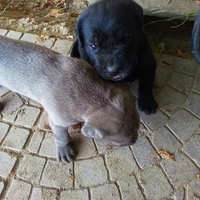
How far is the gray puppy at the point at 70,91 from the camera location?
2.33 m

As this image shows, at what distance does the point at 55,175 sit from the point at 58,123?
2.44 ft

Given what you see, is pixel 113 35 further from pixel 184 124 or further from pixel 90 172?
pixel 90 172

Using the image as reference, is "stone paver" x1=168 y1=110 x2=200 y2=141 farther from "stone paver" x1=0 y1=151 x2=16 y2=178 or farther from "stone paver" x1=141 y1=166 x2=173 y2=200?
"stone paver" x1=0 y1=151 x2=16 y2=178

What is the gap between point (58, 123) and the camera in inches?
105

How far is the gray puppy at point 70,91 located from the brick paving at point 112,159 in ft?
1.49

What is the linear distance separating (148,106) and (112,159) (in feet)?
2.81

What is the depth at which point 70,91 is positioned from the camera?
2.47 m

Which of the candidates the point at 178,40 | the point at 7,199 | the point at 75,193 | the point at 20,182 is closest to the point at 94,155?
the point at 75,193

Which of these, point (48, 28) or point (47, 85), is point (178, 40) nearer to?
point (48, 28)

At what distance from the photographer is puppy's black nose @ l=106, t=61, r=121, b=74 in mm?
2617

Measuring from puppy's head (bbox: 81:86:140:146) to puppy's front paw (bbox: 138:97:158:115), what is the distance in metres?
0.95

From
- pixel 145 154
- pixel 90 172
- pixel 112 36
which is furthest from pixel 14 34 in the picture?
pixel 145 154

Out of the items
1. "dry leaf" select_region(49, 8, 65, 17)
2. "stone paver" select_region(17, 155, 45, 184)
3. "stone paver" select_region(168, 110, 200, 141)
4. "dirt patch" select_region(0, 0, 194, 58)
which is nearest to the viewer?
"stone paver" select_region(17, 155, 45, 184)

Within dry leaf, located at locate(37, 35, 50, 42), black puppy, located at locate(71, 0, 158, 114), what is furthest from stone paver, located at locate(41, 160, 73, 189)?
dry leaf, located at locate(37, 35, 50, 42)
